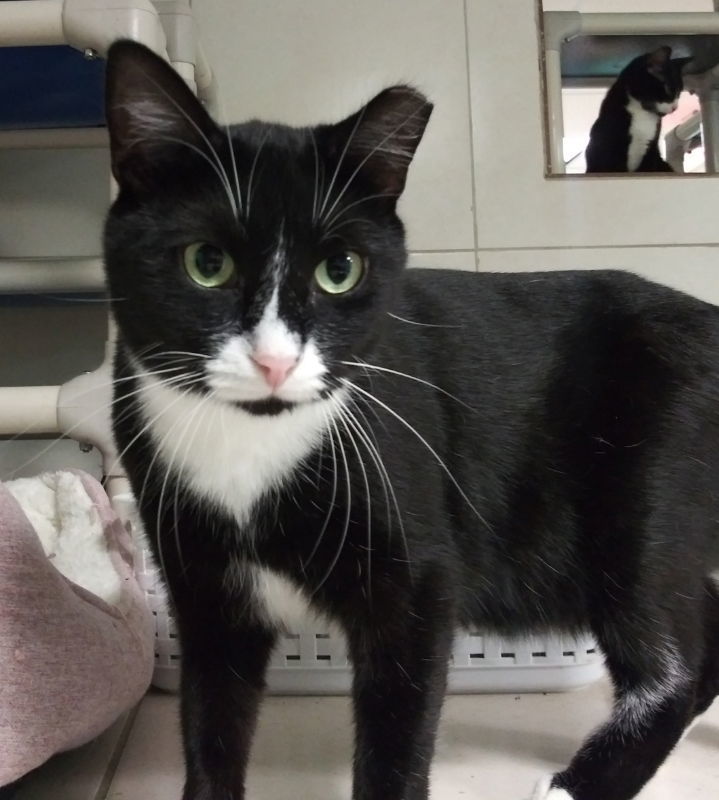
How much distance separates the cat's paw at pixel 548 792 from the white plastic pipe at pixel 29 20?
968 mm

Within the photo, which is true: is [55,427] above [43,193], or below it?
below

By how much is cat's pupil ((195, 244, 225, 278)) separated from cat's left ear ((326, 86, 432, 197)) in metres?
0.14

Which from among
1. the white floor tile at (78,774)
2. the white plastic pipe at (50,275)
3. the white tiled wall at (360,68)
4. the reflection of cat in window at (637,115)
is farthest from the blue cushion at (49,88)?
the reflection of cat in window at (637,115)

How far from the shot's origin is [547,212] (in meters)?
1.50

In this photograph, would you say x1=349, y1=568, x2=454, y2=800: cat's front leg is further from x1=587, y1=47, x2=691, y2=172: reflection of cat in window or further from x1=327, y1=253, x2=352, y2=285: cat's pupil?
x1=587, y1=47, x2=691, y2=172: reflection of cat in window

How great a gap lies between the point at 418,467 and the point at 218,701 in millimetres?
302

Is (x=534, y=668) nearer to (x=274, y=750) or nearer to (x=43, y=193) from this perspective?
(x=274, y=750)

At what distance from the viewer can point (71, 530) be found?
0.98 metres

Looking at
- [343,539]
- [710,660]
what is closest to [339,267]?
[343,539]

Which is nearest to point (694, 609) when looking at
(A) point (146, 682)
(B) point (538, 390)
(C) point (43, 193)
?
(B) point (538, 390)

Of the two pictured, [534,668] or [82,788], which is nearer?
[82,788]

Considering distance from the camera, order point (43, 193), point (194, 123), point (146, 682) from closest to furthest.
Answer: point (194, 123), point (146, 682), point (43, 193)

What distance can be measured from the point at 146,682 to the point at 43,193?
1007mm

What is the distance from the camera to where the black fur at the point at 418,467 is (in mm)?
627
